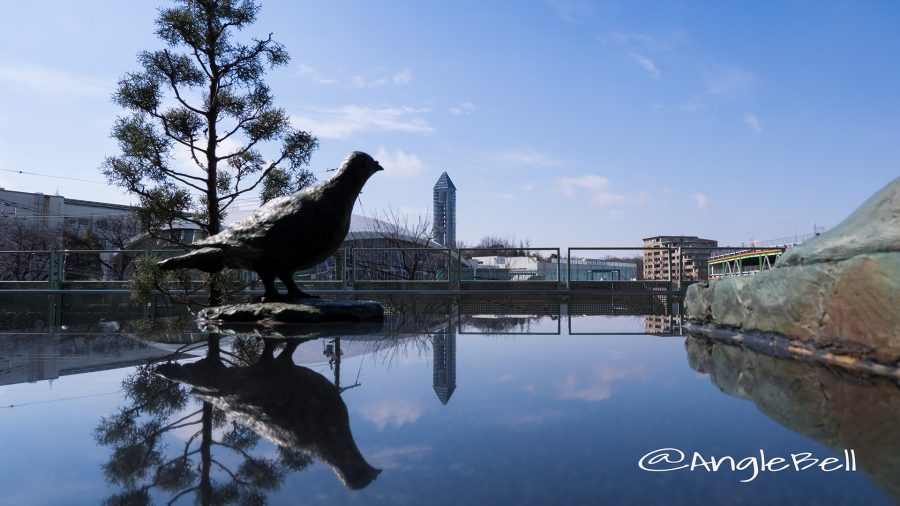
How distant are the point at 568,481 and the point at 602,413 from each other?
70 cm

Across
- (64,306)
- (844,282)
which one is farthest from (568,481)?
(64,306)

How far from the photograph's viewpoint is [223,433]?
1711 millimetres

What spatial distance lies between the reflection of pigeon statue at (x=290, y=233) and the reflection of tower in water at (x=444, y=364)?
1.44m

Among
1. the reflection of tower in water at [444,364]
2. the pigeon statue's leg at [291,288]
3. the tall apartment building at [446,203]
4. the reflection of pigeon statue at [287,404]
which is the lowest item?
the reflection of tower in water at [444,364]

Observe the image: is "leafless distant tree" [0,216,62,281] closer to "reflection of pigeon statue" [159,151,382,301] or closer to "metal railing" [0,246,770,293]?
"metal railing" [0,246,770,293]

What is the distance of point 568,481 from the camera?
131cm

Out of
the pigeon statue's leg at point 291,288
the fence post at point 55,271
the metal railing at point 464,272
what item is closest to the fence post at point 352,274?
the metal railing at point 464,272

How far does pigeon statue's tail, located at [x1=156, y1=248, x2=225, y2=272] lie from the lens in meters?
4.86

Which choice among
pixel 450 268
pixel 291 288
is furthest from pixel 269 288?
pixel 450 268

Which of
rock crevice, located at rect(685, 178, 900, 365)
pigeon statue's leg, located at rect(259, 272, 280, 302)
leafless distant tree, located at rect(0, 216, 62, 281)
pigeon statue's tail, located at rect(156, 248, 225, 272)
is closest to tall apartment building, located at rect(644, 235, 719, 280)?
rock crevice, located at rect(685, 178, 900, 365)

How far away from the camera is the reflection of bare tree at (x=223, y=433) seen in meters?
1.34

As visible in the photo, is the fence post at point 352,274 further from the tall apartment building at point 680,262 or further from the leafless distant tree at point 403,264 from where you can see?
the tall apartment building at point 680,262

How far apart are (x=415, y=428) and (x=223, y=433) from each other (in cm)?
64

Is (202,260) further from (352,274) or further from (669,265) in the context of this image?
(669,265)
